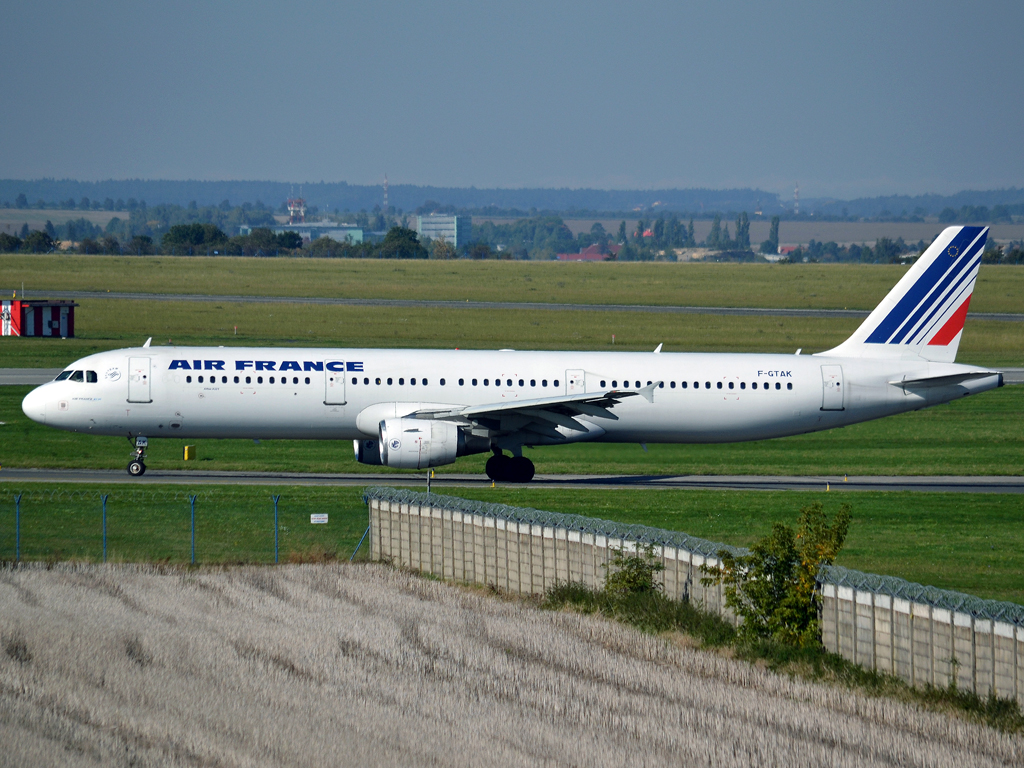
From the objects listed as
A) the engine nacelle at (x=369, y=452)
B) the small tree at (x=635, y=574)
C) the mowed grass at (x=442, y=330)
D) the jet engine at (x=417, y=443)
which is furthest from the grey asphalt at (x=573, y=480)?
the mowed grass at (x=442, y=330)

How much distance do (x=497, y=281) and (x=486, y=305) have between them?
95.3 feet

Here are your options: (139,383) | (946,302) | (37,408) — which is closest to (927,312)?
(946,302)

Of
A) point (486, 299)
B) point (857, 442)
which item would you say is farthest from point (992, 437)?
point (486, 299)

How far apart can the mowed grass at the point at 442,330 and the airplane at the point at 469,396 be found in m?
36.1

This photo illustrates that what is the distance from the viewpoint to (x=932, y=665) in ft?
66.7

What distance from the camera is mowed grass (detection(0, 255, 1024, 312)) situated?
126 m

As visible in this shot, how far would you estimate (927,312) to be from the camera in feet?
147

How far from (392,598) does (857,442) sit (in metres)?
30.7

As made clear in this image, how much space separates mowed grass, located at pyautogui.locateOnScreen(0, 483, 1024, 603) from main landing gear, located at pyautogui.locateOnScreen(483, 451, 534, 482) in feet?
7.75

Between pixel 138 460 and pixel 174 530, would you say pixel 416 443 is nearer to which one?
pixel 138 460

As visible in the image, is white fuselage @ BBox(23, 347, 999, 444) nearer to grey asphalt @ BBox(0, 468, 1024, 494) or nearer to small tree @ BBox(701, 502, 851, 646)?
grey asphalt @ BBox(0, 468, 1024, 494)

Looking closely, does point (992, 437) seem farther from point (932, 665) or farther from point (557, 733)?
point (557, 733)

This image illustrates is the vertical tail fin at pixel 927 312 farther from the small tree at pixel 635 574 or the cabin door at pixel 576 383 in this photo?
the small tree at pixel 635 574

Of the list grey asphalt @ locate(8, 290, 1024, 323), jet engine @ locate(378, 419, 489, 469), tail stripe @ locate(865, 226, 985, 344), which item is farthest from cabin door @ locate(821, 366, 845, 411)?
grey asphalt @ locate(8, 290, 1024, 323)
